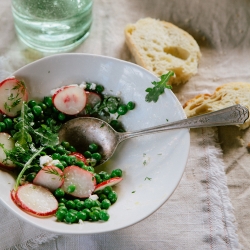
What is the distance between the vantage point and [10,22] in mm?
2715

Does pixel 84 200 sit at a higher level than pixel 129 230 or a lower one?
higher

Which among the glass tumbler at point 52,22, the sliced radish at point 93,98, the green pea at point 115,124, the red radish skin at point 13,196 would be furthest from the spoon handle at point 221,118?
the glass tumbler at point 52,22

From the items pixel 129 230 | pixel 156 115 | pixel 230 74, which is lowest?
pixel 129 230

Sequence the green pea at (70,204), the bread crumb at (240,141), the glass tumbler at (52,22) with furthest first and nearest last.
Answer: the glass tumbler at (52,22) → the bread crumb at (240,141) → the green pea at (70,204)

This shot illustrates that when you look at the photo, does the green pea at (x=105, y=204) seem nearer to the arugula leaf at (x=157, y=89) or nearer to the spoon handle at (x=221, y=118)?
the spoon handle at (x=221, y=118)

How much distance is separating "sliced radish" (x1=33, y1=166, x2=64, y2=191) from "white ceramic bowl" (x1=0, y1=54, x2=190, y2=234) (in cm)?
11

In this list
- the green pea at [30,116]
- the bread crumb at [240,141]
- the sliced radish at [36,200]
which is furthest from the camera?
the bread crumb at [240,141]

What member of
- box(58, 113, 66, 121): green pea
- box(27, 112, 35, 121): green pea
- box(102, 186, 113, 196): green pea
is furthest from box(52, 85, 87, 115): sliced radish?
Answer: box(102, 186, 113, 196): green pea

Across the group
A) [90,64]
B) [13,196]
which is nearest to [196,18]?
[90,64]

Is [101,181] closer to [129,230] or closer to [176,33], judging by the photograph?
[129,230]

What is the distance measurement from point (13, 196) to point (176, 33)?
1561mm

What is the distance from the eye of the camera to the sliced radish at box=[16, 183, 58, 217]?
1.56 metres

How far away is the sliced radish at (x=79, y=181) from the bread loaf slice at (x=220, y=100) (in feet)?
2.63

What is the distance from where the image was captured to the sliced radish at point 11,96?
1872mm
